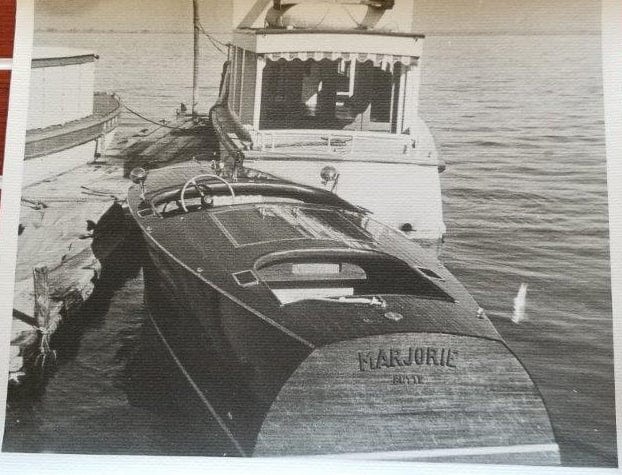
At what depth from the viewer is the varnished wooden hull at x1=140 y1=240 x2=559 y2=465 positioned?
798 millimetres

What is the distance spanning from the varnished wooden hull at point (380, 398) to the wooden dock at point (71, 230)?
18 cm

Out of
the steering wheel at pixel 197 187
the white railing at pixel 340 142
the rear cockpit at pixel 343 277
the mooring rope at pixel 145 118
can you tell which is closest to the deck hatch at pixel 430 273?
the rear cockpit at pixel 343 277

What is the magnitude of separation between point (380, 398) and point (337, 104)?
0.41 meters

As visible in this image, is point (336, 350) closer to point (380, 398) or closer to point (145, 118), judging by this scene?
point (380, 398)

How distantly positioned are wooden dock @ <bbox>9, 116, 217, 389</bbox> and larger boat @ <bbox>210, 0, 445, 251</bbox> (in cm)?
9

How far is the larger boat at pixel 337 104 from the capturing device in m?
0.90

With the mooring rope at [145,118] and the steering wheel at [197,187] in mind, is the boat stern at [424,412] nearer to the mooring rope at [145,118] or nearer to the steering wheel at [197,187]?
the steering wheel at [197,187]

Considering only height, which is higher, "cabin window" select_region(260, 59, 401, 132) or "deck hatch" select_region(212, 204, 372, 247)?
"cabin window" select_region(260, 59, 401, 132)

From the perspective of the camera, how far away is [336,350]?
2.56 feet

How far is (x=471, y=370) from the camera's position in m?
0.82

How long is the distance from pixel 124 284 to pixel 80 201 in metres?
0.14

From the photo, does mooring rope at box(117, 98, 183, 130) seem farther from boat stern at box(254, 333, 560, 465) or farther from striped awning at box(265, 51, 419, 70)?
boat stern at box(254, 333, 560, 465)

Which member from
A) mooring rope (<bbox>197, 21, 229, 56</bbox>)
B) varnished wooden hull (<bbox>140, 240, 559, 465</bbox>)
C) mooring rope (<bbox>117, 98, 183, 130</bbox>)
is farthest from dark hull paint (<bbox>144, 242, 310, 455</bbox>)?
mooring rope (<bbox>197, 21, 229, 56</bbox>)

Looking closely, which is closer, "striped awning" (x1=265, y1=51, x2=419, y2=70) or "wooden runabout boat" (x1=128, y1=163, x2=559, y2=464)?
"wooden runabout boat" (x1=128, y1=163, x2=559, y2=464)
